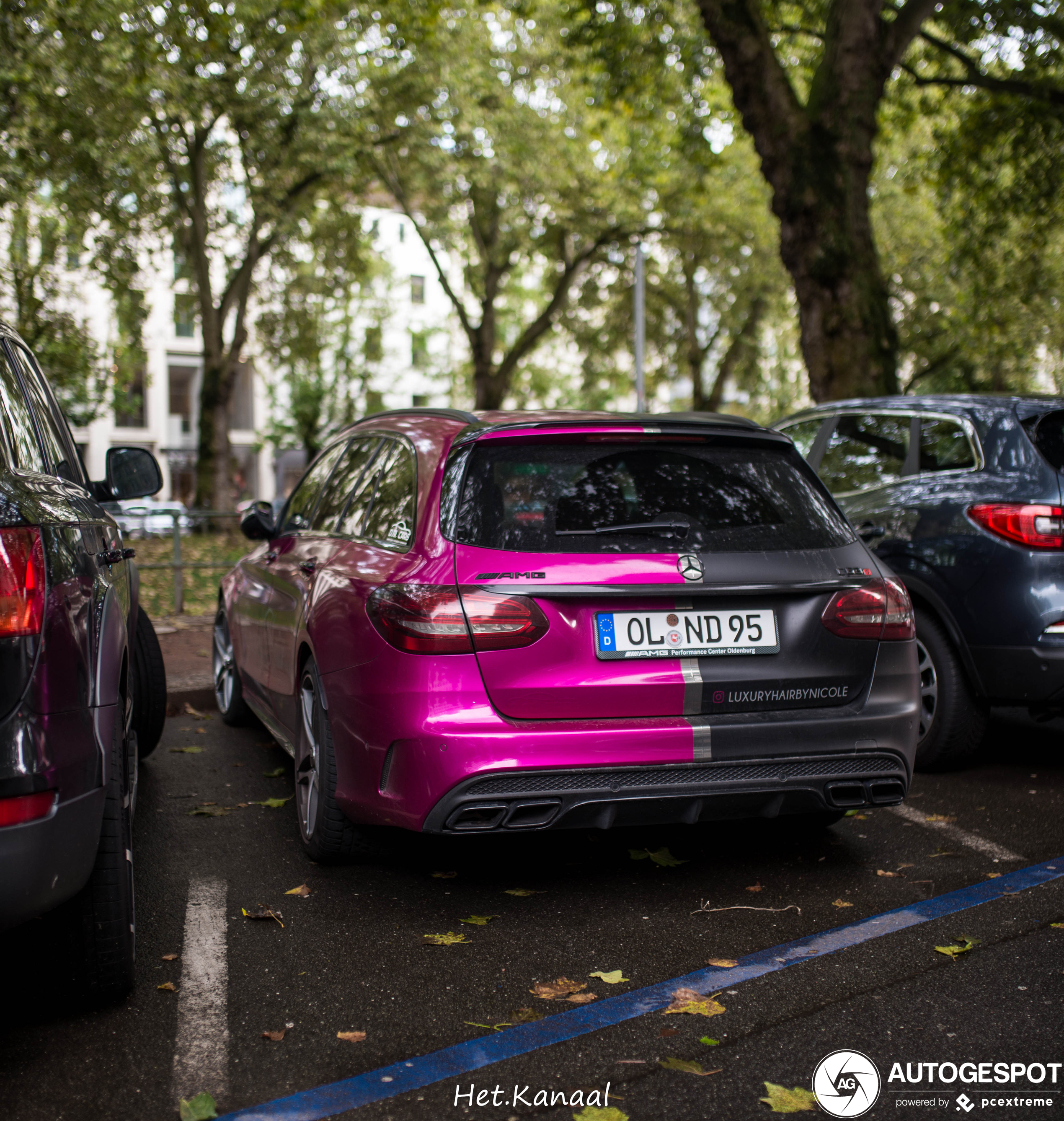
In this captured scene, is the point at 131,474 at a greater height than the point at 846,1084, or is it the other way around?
the point at 131,474

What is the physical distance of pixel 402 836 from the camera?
4504 millimetres

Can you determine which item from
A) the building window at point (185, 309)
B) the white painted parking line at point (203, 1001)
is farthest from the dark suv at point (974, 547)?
the building window at point (185, 309)

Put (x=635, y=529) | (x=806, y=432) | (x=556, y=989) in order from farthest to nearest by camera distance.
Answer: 1. (x=806, y=432)
2. (x=635, y=529)
3. (x=556, y=989)

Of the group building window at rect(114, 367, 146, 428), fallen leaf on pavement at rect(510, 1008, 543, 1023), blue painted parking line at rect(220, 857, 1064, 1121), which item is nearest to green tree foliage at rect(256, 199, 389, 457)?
building window at rect(114, 367, 146, 428)

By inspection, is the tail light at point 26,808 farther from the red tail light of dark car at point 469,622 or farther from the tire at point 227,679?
the tire at point 227,679

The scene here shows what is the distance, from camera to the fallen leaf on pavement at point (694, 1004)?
306cm

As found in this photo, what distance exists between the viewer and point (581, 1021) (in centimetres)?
302

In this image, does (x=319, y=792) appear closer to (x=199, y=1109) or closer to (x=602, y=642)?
(x=602, y=642)

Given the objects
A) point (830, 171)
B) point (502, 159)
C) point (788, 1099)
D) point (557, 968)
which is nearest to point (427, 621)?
point (557, 968)

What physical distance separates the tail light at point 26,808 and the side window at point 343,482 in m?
2.40

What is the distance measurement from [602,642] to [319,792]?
47.8 inches

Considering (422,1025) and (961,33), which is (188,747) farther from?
(961,33)

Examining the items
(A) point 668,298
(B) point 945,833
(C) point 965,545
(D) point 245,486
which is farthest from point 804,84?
(D) point 245,486

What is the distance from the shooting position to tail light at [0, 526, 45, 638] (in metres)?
2.54
